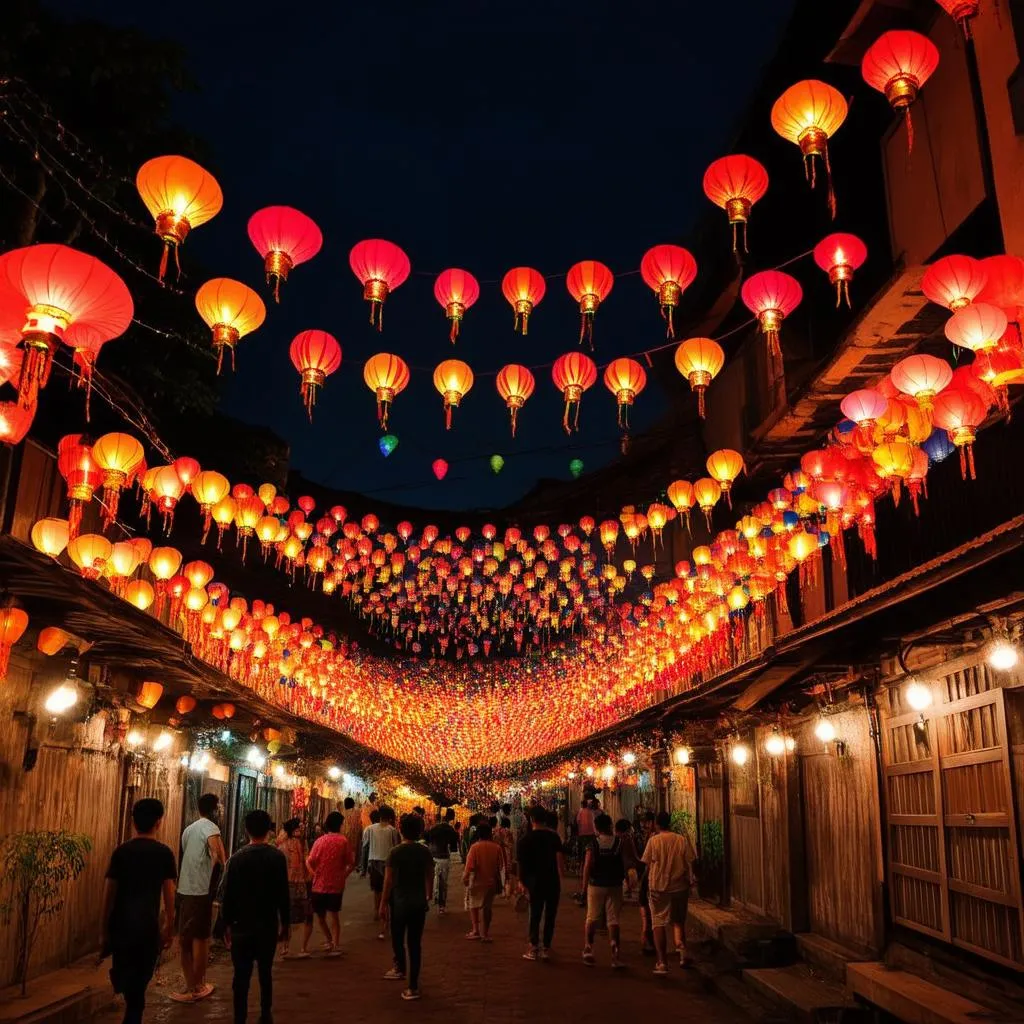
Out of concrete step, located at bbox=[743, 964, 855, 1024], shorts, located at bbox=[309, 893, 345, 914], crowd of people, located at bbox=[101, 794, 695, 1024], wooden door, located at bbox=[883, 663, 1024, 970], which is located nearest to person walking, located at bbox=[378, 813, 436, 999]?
crowd of people, located at bbox=[101, 794, 695, 1024]

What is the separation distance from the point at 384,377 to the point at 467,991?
7.67 metres

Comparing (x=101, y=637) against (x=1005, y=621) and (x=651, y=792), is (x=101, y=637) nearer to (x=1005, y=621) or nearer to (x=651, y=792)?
(x=1005, y=621)

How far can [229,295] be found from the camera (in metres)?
9.83

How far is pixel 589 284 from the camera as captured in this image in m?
11.0

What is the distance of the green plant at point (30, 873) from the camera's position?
9438mm

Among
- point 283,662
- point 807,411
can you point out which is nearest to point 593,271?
point 807,411

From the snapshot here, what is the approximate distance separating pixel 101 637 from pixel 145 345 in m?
9.30

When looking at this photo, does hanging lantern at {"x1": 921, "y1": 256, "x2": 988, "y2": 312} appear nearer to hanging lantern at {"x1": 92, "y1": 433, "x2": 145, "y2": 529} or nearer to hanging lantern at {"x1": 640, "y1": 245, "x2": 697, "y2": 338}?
hanging lantern at {"x1": 640, "y1": 245, "x2": 697, "y2": 338}

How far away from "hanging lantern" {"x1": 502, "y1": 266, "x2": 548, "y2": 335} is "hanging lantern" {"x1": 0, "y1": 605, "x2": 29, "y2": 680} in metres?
6.17

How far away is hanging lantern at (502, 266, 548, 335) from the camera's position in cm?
1115

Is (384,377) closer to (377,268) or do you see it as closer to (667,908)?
(377,268)

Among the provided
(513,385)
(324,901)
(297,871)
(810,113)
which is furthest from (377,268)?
(297,871)

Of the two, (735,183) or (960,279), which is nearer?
(960,279)

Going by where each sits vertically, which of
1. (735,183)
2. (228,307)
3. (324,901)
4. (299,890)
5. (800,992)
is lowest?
(800,992)
